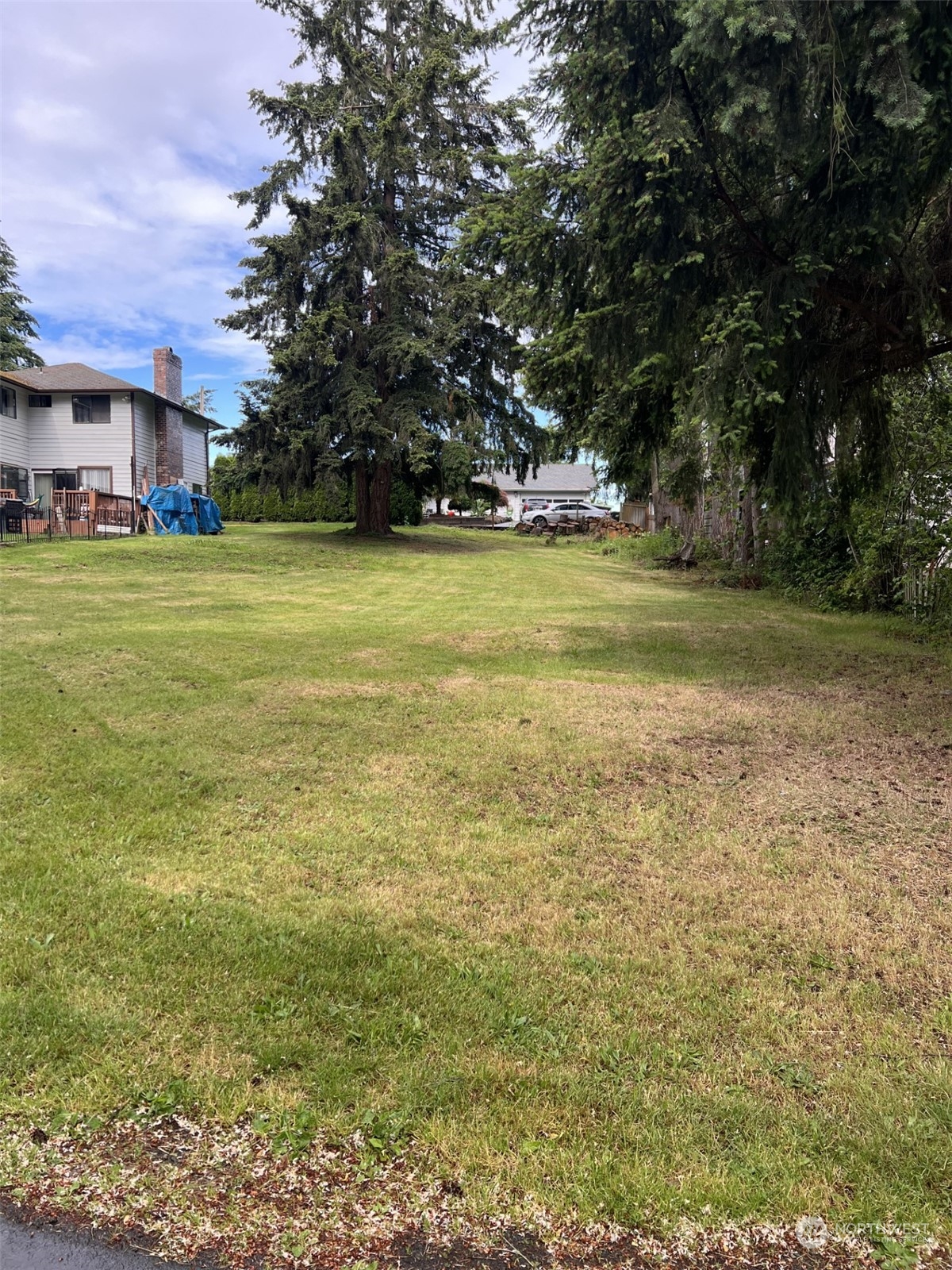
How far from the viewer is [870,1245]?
1842 mm

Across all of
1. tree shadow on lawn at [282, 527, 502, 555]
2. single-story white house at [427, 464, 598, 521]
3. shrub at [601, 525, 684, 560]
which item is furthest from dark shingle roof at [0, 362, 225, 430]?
single-story white house at [427, 464, 598, 521]

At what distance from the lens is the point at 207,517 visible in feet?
81.7

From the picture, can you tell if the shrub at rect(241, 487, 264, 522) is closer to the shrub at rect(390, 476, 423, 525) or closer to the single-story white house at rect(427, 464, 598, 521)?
the shrub at rect(390, 476, 423, 525)

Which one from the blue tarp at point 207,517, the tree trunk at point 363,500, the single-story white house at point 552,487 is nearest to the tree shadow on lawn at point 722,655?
the tree trunk at point 363,500

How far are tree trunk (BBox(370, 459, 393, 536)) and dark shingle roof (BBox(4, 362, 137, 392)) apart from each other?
32.3ft

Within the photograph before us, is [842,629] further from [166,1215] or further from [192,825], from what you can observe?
[166,1215]

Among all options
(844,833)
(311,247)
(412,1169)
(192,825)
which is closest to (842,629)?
(844,833)

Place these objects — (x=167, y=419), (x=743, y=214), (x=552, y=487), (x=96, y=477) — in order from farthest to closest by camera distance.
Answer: (x=552, y=487) → (x=167, y=419) → (x=96, y=477) → (x=743, y=214)

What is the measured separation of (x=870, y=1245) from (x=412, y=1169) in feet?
3.67

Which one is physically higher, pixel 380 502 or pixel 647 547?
pixel 380 502

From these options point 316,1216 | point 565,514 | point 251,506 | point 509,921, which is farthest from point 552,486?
point 316,1216

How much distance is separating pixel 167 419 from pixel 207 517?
757 cm

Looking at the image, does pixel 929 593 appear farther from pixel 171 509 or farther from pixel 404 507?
pixel 404 507

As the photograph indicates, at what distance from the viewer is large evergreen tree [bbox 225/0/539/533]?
21484mm
